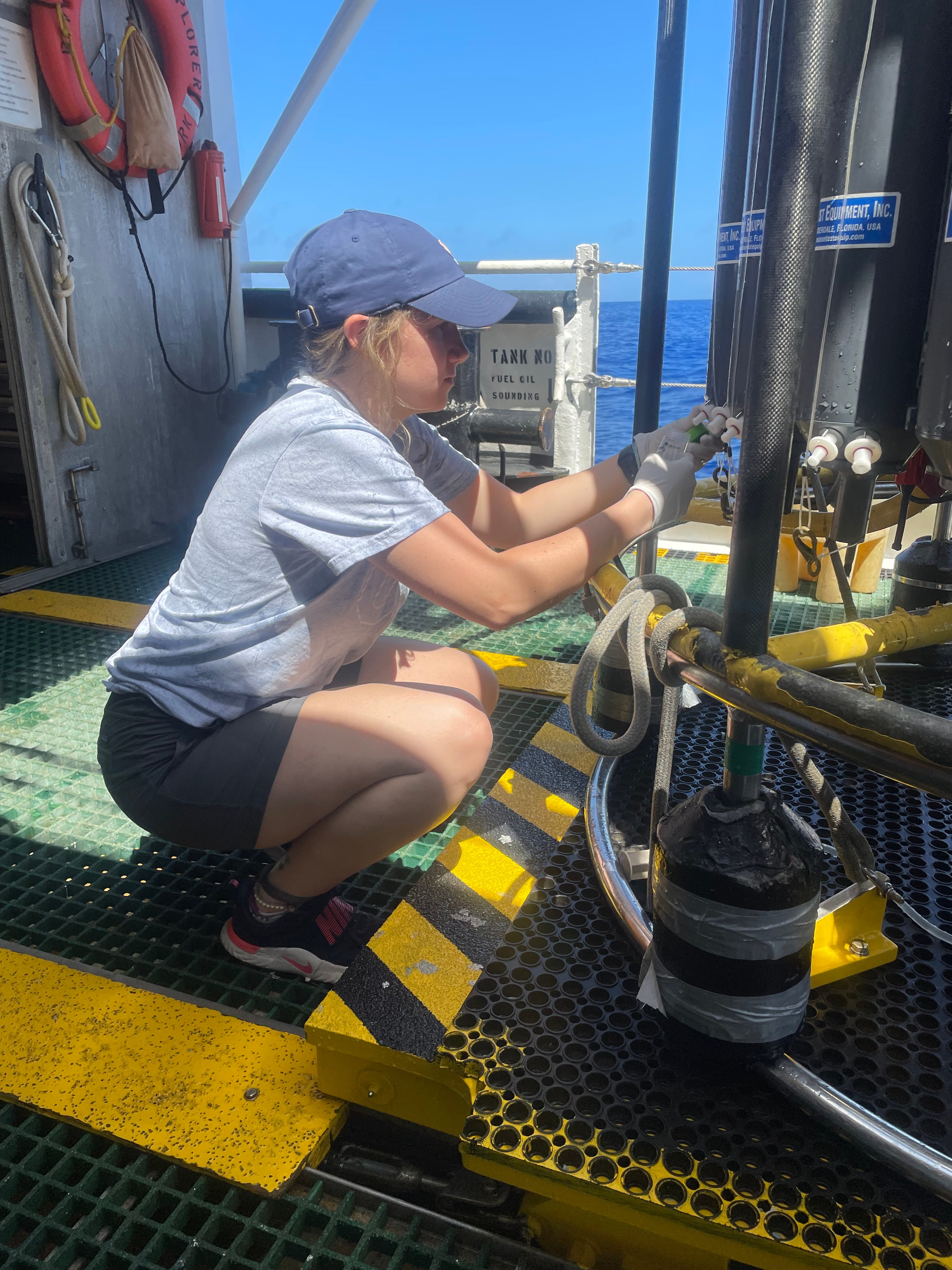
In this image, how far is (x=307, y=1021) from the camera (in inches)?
48.7

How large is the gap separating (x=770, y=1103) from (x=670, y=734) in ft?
1.63

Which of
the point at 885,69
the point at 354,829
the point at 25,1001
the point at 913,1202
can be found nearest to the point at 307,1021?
the point at 354,829

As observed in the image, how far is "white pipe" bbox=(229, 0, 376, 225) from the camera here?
380 centimetres

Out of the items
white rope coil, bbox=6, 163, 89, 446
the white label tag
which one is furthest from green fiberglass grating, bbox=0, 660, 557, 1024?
the white label tag

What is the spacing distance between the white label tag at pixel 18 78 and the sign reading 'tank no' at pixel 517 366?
2.08 metres

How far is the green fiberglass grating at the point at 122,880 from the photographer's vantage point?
1.51 m

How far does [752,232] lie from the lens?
4.55 feet

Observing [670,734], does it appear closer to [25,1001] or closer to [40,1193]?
[40,1193]

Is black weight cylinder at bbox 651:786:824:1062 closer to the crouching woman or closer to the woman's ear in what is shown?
the crouching woman

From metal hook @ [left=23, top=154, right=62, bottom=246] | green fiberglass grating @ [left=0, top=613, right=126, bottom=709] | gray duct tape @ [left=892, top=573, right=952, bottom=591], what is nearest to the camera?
gray duct tape @ [left=892, top=573, right=952, bottom=591]

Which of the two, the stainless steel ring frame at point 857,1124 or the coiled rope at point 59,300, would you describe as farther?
the coiled rope at point 59,300

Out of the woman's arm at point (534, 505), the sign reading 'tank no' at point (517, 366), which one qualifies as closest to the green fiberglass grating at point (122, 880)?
the woman's arm at point (534, 505)

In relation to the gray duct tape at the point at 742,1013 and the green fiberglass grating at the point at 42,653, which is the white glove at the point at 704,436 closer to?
the gray duct tape at the point at 742,1013

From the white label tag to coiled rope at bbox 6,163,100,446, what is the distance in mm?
167
